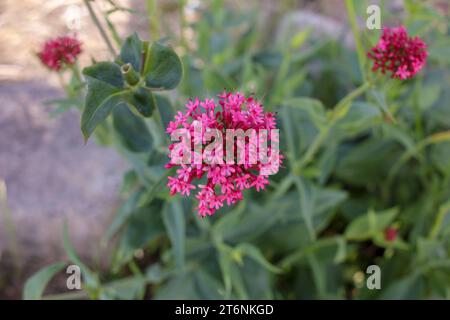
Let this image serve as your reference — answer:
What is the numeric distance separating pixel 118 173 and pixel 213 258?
0.54m

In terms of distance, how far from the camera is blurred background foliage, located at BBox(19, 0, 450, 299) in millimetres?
1252

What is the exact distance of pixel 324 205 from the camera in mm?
1533

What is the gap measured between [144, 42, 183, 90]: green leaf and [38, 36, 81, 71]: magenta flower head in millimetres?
285

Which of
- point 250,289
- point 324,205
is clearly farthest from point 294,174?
point 250,289

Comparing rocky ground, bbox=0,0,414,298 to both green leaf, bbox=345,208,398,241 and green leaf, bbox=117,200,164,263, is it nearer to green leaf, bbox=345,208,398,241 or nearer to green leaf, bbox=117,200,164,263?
green leaf, bbox=117,200,164,263

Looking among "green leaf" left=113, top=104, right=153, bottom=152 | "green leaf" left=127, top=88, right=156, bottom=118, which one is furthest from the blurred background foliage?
"green leaf" left=127, top=88, right=156, bottom=118

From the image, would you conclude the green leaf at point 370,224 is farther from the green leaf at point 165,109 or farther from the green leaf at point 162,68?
the green leaf at point 162,68

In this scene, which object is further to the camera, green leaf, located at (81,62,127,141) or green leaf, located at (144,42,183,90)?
green leaf, located at (144,42,183,90)

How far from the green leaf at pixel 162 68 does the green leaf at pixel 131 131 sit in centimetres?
24

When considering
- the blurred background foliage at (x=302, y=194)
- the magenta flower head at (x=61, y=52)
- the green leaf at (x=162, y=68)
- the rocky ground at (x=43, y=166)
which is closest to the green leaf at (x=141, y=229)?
the blurred background foliage at (x=302, y=194)

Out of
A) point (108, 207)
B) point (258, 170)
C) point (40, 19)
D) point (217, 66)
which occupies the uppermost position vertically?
point (40, 19)

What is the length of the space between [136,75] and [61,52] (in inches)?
12.7

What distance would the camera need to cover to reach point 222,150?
0.79 metres
